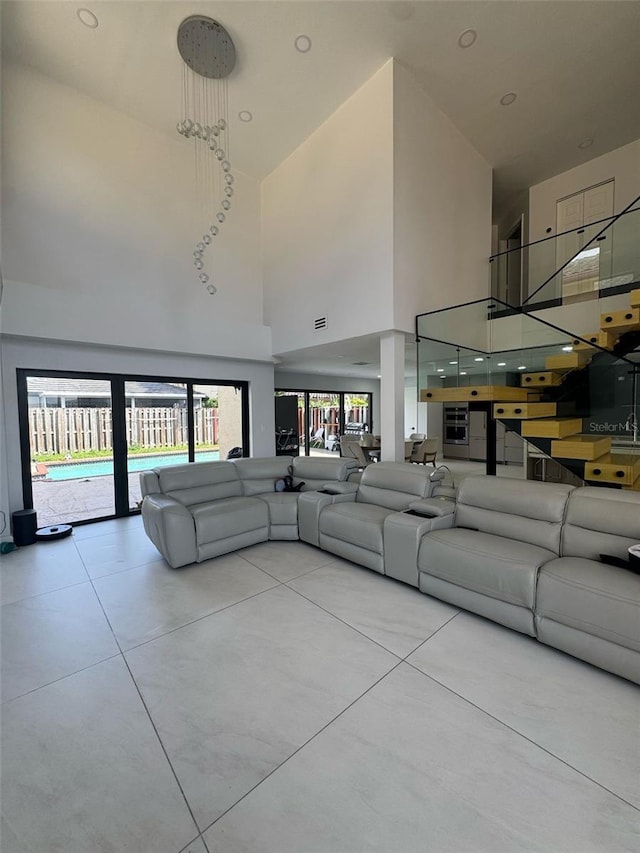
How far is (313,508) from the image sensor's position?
152 inches

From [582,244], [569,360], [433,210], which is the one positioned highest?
[433,210]

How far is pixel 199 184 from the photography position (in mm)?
5629

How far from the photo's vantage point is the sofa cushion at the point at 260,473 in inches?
178

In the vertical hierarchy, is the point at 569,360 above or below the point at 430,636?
above

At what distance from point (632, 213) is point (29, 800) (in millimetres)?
7026

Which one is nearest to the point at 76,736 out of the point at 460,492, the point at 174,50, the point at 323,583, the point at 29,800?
the point at 29,800

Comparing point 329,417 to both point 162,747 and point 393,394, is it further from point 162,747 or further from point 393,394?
point 162,747

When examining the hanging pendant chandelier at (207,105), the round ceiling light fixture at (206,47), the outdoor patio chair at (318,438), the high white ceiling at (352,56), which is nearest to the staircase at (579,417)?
the high white ceiling at (352,56)

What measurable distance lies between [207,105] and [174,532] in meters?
5.49

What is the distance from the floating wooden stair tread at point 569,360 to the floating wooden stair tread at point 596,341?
0.06m

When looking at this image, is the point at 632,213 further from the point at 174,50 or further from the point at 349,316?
the point at 174,50

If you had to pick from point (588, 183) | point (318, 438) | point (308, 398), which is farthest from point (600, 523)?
point (318, 438)

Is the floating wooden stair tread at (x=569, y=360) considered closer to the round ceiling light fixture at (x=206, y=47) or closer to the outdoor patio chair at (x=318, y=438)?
the round ceiling light fixture at (x=206, y=47)

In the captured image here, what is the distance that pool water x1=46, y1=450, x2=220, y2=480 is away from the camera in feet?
16.0
